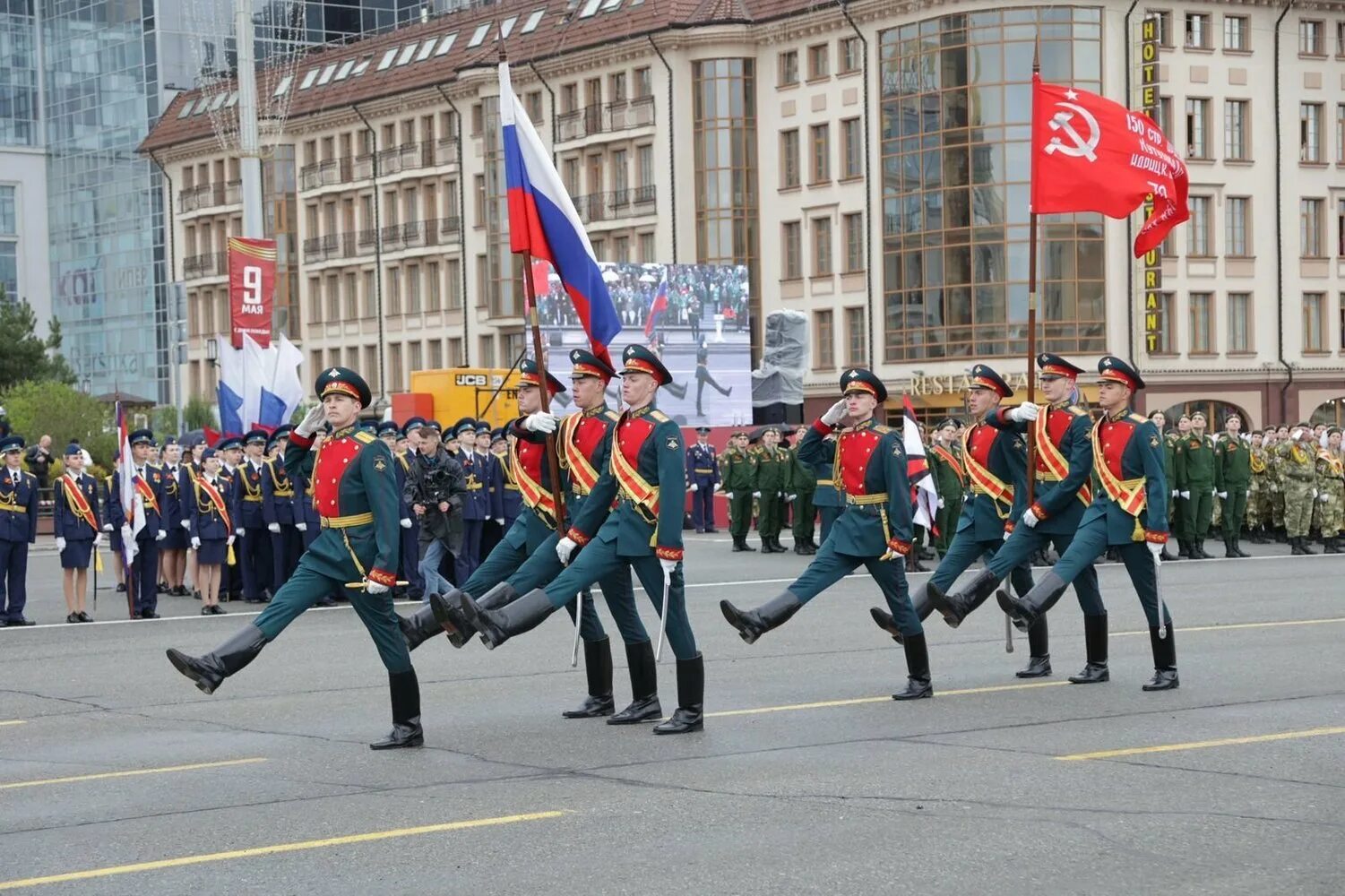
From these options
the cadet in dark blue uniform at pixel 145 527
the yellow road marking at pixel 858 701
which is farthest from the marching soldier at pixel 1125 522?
the cadet in dark blue uniform at pixel 145 527

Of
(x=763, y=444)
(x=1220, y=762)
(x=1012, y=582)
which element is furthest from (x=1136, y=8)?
(x=1220, y=762)

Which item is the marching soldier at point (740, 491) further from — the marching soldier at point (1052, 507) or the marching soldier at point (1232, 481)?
the marching soldier at point (1052, 507)

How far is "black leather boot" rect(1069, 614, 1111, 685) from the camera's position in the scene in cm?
1248

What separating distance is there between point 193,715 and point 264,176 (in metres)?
66.7

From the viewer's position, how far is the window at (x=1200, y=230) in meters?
55.6

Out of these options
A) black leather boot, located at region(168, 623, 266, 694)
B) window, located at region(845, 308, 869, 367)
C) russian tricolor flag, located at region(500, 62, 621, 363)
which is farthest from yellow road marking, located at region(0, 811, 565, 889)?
window, located at region(845, 308, 869, 367)

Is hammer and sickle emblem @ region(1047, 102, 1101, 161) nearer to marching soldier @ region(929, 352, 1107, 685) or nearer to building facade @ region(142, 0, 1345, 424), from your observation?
marching soldier @ region(929, 352, 1107, 685)

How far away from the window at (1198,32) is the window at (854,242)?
9.80 metres

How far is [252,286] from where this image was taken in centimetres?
2762

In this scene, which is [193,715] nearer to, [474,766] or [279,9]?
[474,766]

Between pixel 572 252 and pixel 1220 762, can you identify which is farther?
pixel 572 252

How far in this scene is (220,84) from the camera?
251 feet

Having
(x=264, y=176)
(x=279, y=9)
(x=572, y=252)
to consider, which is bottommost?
(x=572, y=252)

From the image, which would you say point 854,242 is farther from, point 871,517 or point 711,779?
point 711,779
